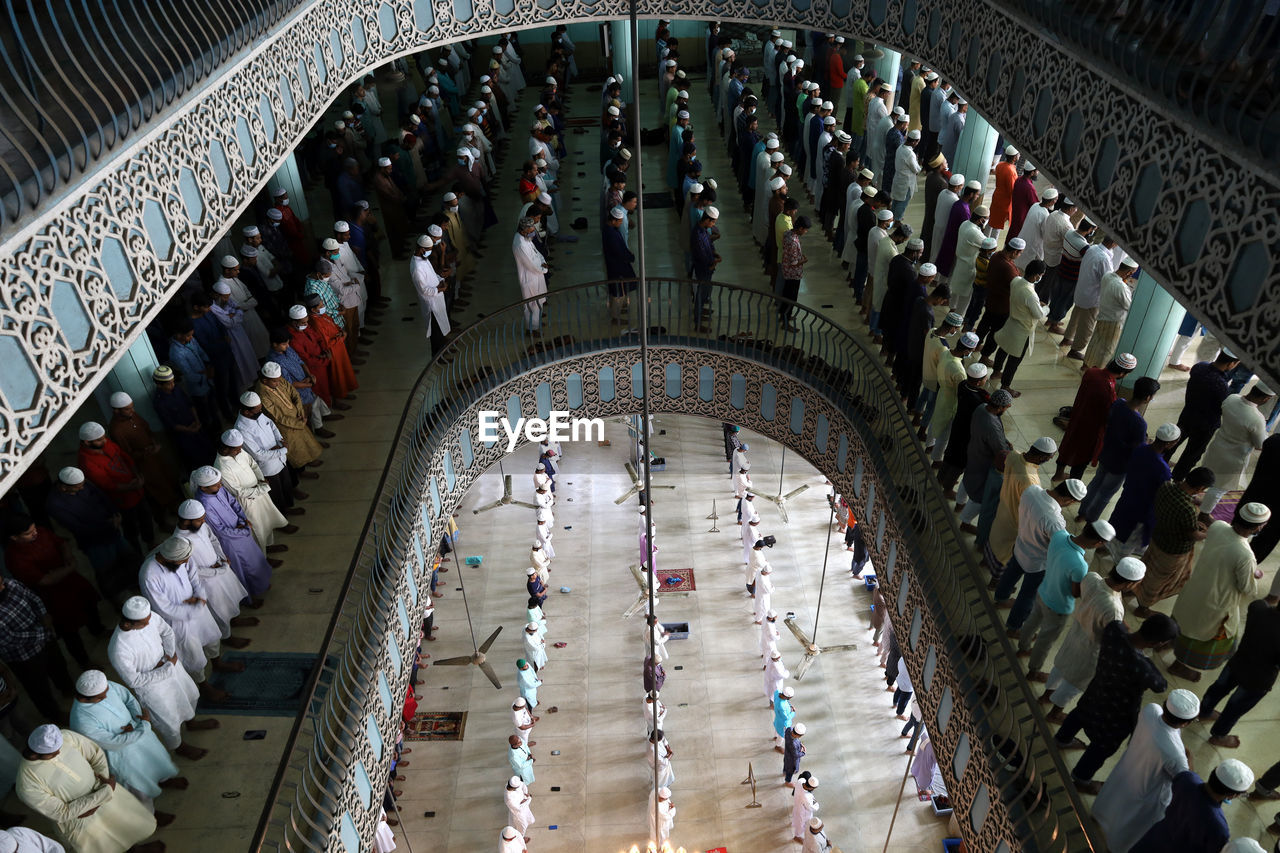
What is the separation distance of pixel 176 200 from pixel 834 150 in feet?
21.8

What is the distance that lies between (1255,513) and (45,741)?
5.98 m

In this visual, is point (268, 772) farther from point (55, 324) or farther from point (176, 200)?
point (176, 200)

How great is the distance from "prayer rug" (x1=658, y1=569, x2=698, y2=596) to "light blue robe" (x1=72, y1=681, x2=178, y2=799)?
710cm

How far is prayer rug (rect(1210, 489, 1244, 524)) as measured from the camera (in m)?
6.37

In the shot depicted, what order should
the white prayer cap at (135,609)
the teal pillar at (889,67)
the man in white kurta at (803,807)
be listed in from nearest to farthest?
the white prayer cap at (135,609), the man in white kurta at (803,807), the teal pillar at (889,67)

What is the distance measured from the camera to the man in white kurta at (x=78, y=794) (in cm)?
430

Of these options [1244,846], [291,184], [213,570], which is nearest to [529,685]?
[213,570]

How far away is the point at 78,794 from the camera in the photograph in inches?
176

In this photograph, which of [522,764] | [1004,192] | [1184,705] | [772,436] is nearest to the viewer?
[1184,705]

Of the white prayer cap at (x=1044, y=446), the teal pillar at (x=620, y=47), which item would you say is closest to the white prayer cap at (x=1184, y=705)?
the white prayer cap at (x=1044, y=446)

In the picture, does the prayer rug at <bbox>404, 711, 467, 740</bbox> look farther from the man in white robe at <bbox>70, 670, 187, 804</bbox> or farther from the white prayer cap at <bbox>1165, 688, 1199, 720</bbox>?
the white prayer cap at <bbox>1165, 688, 1199, 720</bbox>

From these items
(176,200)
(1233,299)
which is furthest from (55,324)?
(1233,299)

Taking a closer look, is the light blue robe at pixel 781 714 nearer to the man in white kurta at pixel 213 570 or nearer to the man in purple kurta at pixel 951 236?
the man in purple kurta at pixel 951 236

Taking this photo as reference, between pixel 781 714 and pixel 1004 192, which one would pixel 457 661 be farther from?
pixel 1004 192
